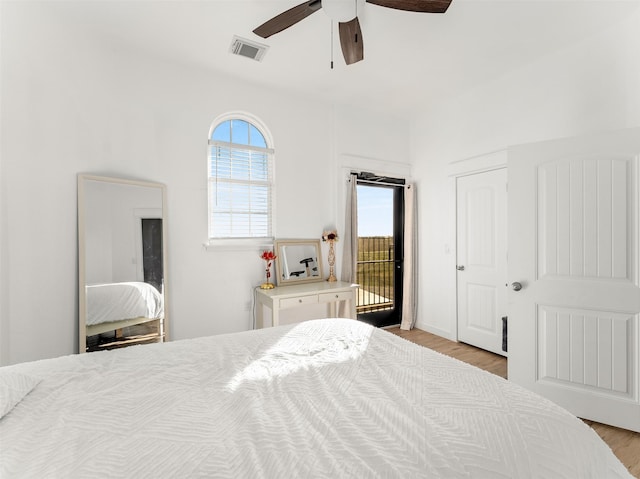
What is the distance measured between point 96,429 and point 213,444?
0.37 meters

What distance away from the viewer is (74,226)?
7.72 ft

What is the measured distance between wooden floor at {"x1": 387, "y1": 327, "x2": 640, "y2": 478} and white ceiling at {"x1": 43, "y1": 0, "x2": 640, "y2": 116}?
287 centimetres

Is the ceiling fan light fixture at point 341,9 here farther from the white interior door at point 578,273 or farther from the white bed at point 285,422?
the white bed at point 285,422

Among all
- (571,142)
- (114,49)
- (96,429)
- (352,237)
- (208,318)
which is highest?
(114,49)

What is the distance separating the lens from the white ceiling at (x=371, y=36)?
7.14 ft

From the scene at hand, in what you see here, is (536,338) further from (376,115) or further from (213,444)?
(376,115)

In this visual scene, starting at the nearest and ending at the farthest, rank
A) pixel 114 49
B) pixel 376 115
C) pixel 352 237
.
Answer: pixel 114 49, pixel 352 237, pixel 376 115

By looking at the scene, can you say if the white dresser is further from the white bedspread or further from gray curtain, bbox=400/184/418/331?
gray curtain, bbox=400/184/418/331

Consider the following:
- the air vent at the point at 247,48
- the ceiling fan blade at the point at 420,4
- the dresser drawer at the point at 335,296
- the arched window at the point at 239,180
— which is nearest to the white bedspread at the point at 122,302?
the arched window at the point at 239,180

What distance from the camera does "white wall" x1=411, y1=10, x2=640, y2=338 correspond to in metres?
2.42

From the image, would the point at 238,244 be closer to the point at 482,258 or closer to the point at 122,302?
the point at 122,302

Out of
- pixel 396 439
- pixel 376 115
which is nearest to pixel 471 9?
pixel 376 115

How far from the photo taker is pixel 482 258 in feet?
11.2

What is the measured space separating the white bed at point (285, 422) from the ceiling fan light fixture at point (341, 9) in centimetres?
187
